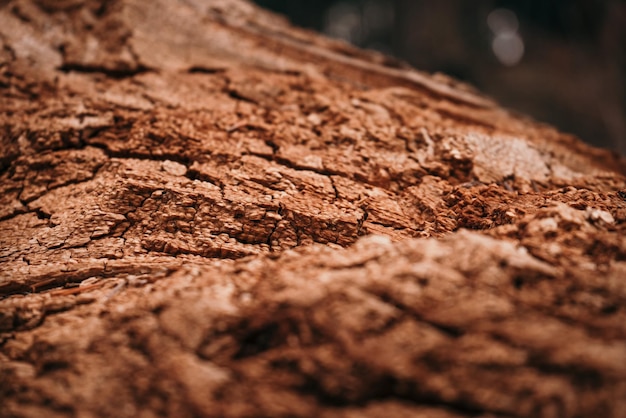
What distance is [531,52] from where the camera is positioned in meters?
10.5

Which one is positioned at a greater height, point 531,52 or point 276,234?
point 531,52

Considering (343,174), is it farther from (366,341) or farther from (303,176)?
(366,341)

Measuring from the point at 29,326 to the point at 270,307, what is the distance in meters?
0.92

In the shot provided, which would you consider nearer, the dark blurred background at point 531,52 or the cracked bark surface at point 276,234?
the cracked bark surface at point 276,234

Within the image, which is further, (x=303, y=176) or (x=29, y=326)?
(x=303, y=176)

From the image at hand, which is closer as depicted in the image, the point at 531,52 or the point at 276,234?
the point at 276,234

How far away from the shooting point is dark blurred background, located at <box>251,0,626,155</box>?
8.78 metres

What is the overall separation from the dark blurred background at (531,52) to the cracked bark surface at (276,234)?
8.02 metres

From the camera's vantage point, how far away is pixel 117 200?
67.5 inches

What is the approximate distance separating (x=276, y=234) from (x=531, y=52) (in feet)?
39.3

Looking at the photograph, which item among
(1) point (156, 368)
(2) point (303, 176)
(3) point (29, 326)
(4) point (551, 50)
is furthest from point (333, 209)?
(4) point (551, 50)

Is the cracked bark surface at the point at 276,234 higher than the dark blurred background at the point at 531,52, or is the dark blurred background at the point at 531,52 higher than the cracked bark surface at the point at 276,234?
the dark blurred background at the point at 531,52

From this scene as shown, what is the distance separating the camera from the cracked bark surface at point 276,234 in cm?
99

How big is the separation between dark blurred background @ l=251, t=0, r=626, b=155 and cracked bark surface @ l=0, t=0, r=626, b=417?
8021mm
